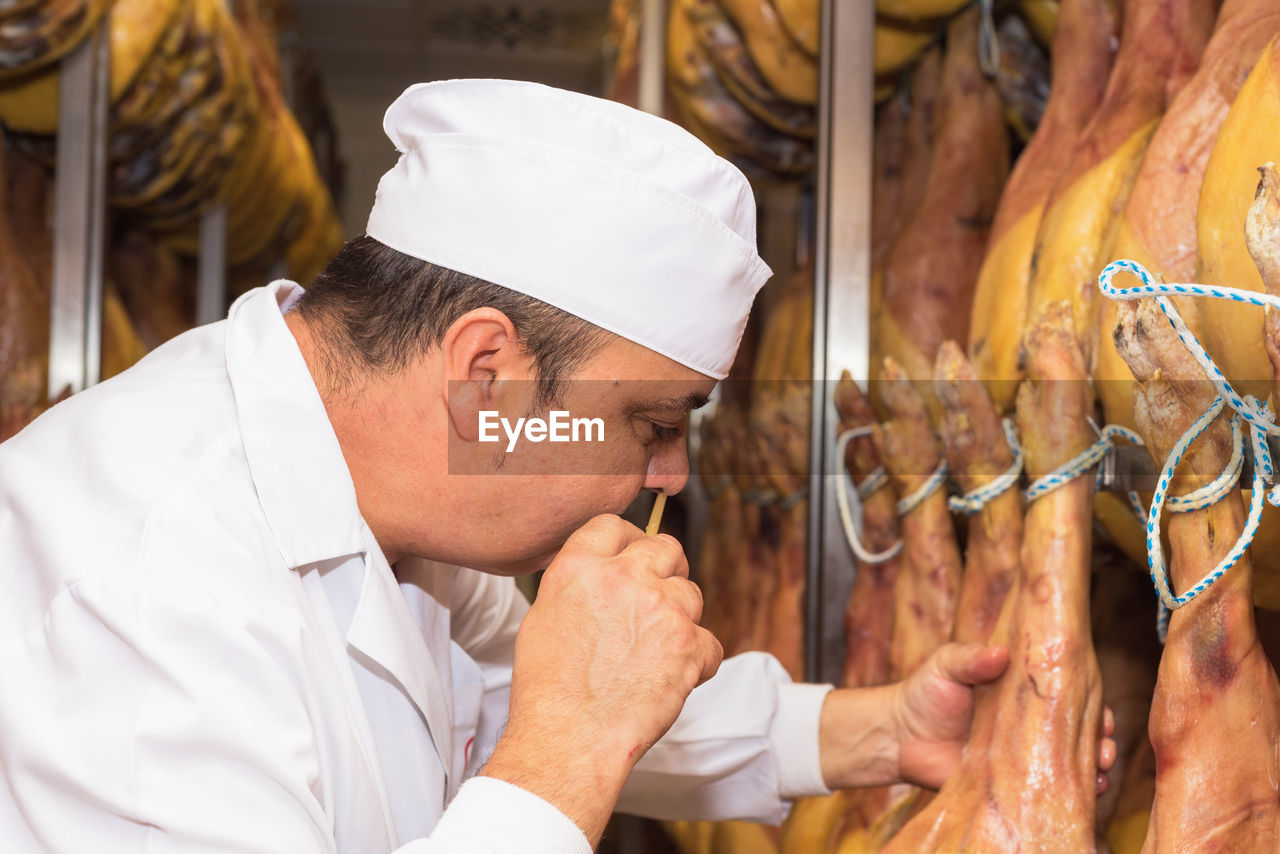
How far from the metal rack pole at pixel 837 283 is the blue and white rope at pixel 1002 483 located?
492mm

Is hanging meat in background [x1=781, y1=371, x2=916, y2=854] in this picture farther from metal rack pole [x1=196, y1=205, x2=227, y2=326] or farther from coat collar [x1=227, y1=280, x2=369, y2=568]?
metal rack pole [x1=196, y1=205, x2=227, y2=326]

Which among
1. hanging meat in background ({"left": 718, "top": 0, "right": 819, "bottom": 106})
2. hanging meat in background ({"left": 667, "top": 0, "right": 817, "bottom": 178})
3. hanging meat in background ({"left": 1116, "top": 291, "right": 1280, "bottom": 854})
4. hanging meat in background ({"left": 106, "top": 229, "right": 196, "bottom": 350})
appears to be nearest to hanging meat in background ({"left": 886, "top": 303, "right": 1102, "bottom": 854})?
hanging meat in background ({"left": 1116, "top": 291, "right": 1280, "bottom": 854})

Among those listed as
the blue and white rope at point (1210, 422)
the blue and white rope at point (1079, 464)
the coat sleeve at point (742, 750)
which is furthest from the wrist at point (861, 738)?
the blue and white rope at point (1210, 422)

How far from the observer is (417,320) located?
51.6 inches

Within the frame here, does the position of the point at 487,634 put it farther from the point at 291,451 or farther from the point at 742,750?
the point at 291,451

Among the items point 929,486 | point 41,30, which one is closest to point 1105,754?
point 929,486

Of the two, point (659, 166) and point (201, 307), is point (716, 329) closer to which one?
point (659, 166)

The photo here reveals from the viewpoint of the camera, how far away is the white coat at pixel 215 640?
1021 mm

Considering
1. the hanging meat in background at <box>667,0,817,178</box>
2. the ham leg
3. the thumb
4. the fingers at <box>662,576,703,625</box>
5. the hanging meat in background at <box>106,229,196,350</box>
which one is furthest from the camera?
the hanging meat in background at <box>106,229,196,350</box>

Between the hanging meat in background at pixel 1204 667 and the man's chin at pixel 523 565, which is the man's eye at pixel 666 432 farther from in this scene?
the hanging meat in background at pixel 1204 667

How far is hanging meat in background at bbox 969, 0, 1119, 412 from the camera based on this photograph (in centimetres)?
166

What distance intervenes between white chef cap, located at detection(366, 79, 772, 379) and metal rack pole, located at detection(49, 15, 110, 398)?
153cm

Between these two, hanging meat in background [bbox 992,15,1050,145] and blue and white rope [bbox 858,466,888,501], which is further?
hanging meat in background [bbox 992,15,1050,145]

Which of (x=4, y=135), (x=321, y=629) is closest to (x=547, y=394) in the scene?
(x=321, y=629)
